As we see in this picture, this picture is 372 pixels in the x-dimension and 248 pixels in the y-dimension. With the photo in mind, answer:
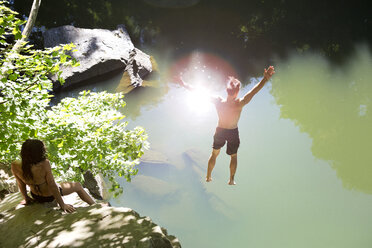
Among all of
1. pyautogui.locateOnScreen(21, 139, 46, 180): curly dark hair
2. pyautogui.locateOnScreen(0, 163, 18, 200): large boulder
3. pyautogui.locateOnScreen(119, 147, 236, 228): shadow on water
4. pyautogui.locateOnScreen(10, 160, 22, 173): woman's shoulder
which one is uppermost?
pyautogui.locateOnScreen(21, 139, 46, 180): curly dark hair

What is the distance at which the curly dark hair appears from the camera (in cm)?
339

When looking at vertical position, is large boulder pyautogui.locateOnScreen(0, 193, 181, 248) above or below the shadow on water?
above

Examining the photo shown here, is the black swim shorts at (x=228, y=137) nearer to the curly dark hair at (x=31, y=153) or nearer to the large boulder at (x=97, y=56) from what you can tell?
the curly dark hair at (x=31, y=153)

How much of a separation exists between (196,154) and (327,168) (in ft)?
12.9

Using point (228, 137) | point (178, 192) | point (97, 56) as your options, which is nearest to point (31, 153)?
point (228, 137)

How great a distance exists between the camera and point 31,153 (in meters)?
3.45

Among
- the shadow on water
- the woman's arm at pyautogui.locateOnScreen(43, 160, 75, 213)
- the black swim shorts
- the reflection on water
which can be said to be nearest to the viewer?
the woman's arm at pyautogui.locateOnScreen(43, 160, 75, 213)

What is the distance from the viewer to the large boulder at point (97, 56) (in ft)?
38.6

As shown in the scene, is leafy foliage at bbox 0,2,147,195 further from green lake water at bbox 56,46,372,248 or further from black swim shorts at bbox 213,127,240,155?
green lake water at bbox 56,46,372,248

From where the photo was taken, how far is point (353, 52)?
14797mm

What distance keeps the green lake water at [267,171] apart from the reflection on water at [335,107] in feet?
0.13

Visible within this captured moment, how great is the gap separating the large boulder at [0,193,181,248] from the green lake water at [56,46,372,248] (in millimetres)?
3884

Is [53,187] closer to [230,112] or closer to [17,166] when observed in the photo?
[17,166]

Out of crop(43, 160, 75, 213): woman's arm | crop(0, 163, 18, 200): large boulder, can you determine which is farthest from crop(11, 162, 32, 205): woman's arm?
crop(0, 163, 18, 200): large boulder
